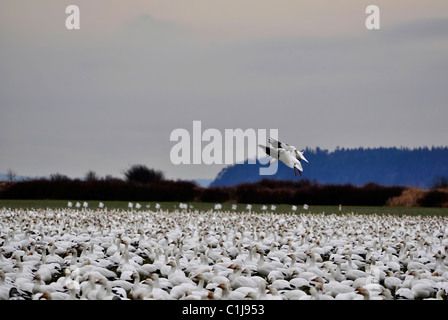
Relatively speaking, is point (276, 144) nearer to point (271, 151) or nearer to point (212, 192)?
point (271, 151)

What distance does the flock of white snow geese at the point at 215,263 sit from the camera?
9984 millimetres

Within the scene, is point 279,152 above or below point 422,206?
above

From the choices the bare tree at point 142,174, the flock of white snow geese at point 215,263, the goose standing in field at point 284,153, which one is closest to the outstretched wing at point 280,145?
the goose standing in field at point 284,153

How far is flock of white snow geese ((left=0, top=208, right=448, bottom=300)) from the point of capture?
9984 mm

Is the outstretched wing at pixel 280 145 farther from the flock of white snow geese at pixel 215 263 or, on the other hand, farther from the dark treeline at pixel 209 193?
the dark treeline at pixel 209 193

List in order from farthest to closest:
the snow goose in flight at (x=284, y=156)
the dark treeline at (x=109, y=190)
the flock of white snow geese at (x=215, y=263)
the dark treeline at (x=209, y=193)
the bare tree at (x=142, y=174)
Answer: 1. the bare tree at (x=142, y=174)
2. the dark treeline at (x=209, y=193)
3. the dark treeline at (x=109, y=190)
4. the snow goose in flight at (x=284, y=156)
5. the flock of white snow geese at (x=215, y=263)

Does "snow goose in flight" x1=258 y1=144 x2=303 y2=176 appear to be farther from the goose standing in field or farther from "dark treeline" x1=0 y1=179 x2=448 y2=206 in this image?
"dark treeline" x1=0 y1=179 x2=448 y2=206

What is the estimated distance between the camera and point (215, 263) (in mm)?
13438

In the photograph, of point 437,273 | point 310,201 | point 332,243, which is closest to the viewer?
point 437,273
